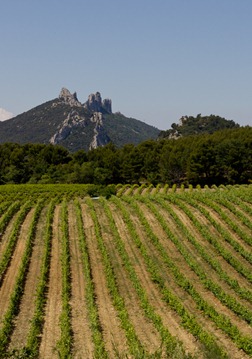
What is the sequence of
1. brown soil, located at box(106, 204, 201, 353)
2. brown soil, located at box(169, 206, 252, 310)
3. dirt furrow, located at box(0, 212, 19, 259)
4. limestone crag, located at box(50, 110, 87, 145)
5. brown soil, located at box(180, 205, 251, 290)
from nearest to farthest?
brown soil, located at box(106, 204, 201, 353) < brown soil, located at box(169, 206, 252, 310) < brown soil, located at box(180, 205, 251, 290) < dirt furrow, located at box(0, 212, 19, 259) < limestone crag, located at box(50, 110, 87, 145)

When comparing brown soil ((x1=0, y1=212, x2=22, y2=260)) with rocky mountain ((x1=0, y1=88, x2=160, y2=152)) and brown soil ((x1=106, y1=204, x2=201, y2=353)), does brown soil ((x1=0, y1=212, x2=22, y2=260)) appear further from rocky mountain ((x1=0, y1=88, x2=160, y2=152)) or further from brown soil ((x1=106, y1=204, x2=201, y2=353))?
rocky mountain ((x1=0, y1=88, x2=160, y2=152))

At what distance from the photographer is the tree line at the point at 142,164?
3073 inches

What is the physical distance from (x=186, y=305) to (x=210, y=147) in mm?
60586

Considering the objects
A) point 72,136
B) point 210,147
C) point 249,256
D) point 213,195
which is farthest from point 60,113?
point 249,256

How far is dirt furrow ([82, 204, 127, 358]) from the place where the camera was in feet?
57.9

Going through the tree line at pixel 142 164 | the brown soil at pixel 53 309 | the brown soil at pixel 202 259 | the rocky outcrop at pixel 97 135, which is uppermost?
the rocky outcrop at pixel 97 135

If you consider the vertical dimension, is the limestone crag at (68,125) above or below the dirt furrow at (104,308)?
above

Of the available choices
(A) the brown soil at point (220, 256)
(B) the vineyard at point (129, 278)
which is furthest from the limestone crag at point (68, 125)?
(A) the brown soil at point (220, 256)

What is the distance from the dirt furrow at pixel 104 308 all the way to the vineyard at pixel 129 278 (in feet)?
0.20

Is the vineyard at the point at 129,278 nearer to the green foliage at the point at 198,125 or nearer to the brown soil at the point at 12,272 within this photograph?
the brown soil at the point at 12,272

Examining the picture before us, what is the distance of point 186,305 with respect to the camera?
2153cm

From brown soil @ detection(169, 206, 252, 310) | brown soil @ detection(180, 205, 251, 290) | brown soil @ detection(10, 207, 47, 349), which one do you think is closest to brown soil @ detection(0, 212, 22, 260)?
brown soil @ detection(10, 207, 47, 349)

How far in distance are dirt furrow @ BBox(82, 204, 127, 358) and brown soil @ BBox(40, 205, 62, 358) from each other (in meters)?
2.36

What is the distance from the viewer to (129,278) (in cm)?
2520
